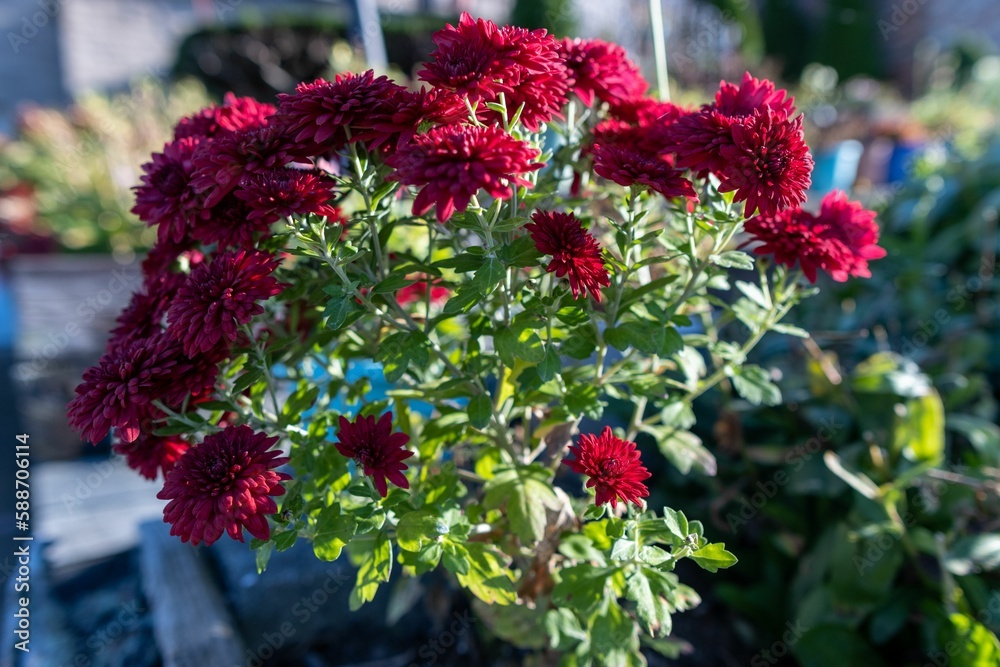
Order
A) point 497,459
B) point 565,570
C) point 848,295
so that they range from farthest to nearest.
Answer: point 848,295
point 497,459
point 565,570

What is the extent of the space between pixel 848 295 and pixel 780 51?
12088mm

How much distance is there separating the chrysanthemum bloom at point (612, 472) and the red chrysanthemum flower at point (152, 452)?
0.65 m

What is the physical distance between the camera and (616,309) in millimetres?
1048

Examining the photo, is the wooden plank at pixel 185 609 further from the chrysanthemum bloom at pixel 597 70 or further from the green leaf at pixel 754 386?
the chrysanthemum bloom at pixel 597 70

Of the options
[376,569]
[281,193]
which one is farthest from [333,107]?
[376,569]

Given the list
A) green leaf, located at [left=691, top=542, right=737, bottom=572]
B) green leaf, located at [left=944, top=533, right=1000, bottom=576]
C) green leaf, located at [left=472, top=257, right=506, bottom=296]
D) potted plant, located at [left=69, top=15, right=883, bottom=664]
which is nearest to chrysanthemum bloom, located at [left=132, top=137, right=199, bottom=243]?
potted plant, located at [left=69, top=15, right=883, bottom=664]

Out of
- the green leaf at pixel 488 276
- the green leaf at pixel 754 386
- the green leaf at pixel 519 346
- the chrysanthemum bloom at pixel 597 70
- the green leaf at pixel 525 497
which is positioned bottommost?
the green leaf at pixel 525 497

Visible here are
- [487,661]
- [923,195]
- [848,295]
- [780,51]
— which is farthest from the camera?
[780,51]

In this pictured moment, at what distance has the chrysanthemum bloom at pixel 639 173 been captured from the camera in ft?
2.87

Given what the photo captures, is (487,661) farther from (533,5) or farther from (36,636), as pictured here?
(533,5)

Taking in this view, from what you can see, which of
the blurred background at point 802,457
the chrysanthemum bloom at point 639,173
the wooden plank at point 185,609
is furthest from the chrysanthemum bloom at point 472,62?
the wooden plank at point 185,609

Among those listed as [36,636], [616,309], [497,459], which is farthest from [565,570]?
[36,636]

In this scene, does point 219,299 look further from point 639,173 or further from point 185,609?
point 185,609

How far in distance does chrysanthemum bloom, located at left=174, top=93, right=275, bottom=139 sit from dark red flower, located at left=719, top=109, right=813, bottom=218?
2.39ft
